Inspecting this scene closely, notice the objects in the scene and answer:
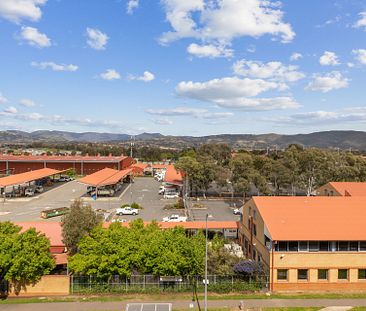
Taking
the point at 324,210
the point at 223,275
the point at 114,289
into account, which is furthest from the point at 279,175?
the point at 114,289

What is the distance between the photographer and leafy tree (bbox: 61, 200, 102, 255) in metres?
33.7

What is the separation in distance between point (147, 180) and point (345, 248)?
3255 inches

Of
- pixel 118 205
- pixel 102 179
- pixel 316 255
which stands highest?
pixel 102 179

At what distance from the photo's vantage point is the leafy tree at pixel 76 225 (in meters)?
33.7

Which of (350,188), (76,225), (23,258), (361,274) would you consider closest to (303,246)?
(361,274)

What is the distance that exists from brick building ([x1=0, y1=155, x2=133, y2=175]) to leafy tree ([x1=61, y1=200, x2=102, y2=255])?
76.0 metres

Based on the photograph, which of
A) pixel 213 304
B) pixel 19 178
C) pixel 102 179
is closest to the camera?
pixel 213 304

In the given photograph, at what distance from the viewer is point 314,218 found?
1325 inches

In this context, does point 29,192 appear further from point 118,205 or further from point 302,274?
point 302,274

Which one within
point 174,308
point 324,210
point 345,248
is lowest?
point 174,308

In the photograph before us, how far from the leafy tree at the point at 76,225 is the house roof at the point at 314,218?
15979 millimetres

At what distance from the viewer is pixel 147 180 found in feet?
363

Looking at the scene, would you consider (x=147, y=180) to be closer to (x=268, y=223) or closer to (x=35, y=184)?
(x=35, y=184)

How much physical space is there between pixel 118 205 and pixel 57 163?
4995 cm
